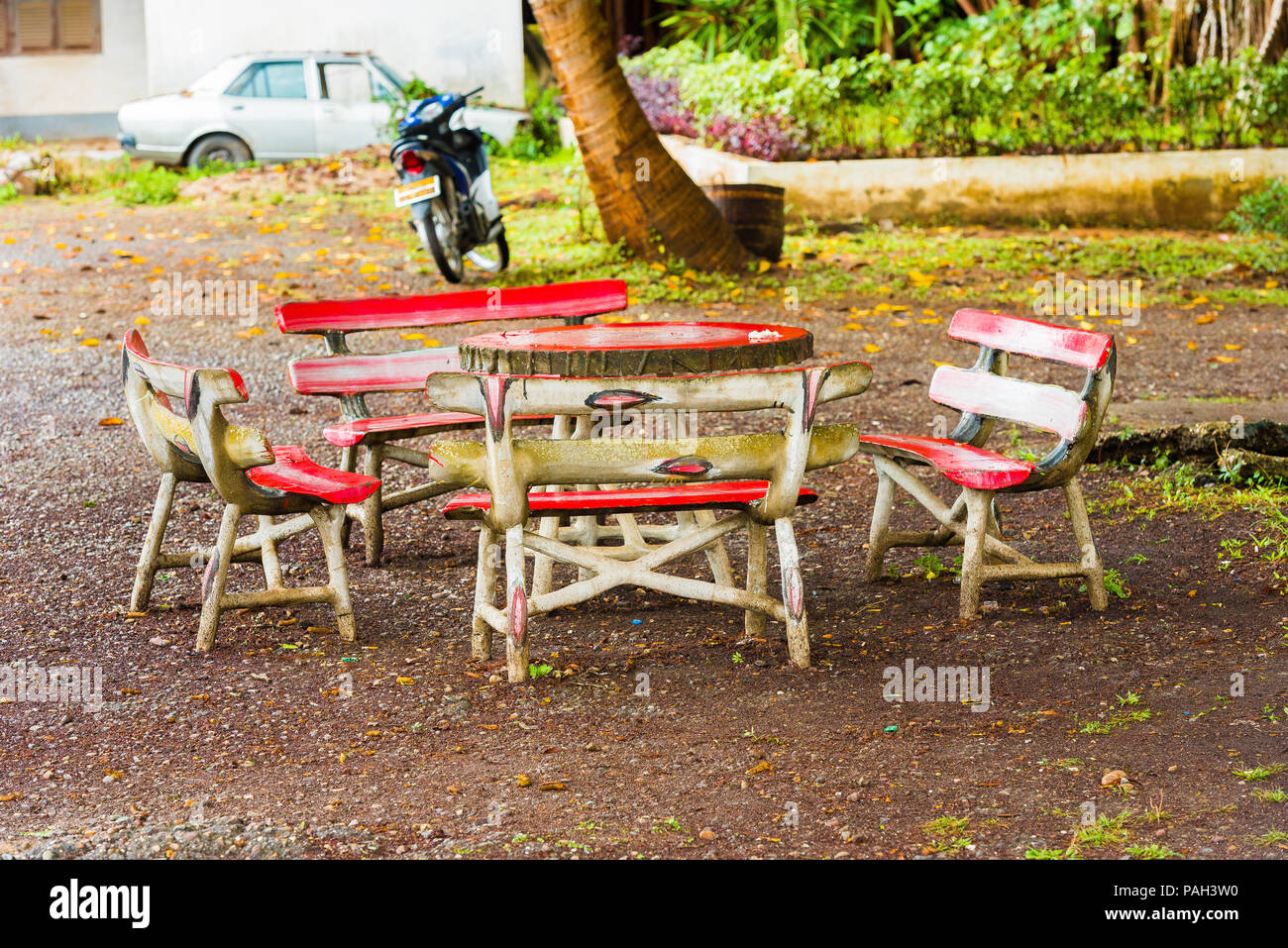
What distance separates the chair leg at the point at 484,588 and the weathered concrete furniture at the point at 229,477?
38 centimetres

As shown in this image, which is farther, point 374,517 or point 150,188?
point 150,188

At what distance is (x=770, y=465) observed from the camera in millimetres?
3902

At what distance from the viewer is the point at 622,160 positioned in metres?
9.38

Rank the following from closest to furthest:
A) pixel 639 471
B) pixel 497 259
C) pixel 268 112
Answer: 1. pixel 639 471
2. pixel 497 259
3. pixel 268 112

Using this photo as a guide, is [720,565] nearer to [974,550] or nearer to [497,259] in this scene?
[974,550]

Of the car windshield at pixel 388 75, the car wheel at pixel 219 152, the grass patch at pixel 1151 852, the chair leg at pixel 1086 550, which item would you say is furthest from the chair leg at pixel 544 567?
the car wheel at pixel 219 152

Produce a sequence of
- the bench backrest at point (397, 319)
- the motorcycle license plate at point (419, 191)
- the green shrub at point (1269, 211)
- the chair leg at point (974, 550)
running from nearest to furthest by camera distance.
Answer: the chair leg at point (974, 550) → the bench backrest at point (397, 319) → the motorcycle license plate at point (419, 191) → the green shrub at point (1269, 211)

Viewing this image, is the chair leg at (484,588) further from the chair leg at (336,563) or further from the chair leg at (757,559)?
the chair leg at (757,559)

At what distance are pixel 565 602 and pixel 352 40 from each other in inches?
601

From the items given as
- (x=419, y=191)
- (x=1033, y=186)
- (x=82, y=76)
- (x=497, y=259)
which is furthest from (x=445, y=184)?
(x=82, y=76)

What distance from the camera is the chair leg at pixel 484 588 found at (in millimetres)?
4051

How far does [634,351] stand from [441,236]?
6253 millimetres
